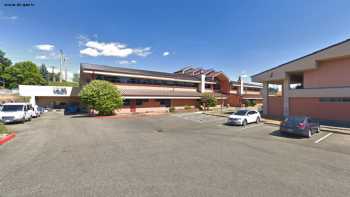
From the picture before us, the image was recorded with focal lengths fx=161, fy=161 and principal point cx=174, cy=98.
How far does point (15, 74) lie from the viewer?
54.2 meters

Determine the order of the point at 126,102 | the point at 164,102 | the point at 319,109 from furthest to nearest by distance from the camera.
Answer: the point at 164,102, the point at 126,102, the point at 319,109

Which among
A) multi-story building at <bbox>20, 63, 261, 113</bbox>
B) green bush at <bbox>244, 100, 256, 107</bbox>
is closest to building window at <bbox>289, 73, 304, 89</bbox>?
multi-story building at <bbox>20, 63, 261, 113</bbox>

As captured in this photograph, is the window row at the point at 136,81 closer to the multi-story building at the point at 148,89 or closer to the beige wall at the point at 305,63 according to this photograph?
the multi-story building at the point at 148,89

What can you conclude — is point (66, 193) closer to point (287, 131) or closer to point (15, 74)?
point (287, 131)

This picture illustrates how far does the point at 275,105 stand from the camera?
2291 cm

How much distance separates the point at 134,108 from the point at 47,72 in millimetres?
93139

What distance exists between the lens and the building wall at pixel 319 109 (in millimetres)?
16609

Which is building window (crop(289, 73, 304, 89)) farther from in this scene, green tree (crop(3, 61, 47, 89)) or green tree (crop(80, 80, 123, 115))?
Result: green tree (crop(3, 61, 47, 89))

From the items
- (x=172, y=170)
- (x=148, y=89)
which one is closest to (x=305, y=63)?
(x=172, y=170)

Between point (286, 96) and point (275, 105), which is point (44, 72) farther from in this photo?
point (286, 96)

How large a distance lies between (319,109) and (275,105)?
514 centimetres

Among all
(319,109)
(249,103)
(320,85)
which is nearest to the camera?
(319,109)

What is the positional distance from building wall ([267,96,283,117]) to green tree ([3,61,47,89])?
7028cm

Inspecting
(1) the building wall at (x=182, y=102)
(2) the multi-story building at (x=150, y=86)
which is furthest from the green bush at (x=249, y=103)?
(1) the building wall at (x=182, y=102)
